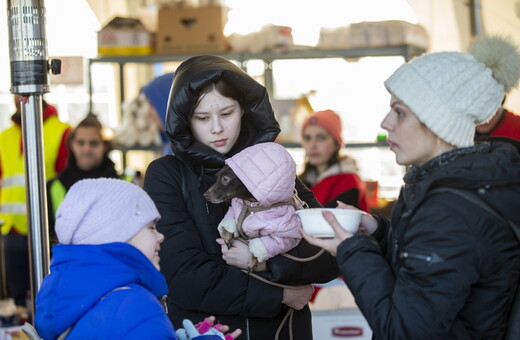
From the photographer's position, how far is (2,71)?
28.5ft

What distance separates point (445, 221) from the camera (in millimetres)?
1709

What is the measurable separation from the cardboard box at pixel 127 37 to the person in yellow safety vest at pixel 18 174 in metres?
0.97

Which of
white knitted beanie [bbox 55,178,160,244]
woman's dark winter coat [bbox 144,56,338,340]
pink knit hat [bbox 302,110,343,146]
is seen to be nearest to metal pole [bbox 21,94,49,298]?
woman's dark winter coat [bbox 144,56,338,340]

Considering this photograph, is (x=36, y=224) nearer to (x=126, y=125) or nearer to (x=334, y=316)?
(x=334, y=316)

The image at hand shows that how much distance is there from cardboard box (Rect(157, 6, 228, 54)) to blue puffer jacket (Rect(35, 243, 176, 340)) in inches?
164

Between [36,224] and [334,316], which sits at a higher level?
[36,224]

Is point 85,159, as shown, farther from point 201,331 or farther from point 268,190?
point 201,331

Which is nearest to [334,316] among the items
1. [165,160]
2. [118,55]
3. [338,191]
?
[338,191]

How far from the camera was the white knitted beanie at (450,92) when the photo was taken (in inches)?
71.4

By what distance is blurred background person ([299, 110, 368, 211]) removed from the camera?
4.70 meters

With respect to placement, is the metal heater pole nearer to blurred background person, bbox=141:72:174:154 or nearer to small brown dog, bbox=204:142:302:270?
small brown dog, bbox=204:142:302:270

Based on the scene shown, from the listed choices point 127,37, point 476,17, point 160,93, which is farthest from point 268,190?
point 476,17

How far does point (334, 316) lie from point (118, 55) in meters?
3.02

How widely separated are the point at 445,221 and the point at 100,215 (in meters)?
0.75
